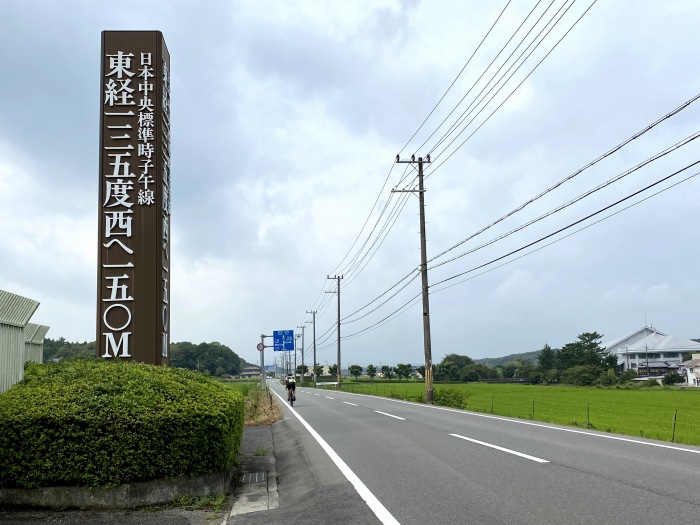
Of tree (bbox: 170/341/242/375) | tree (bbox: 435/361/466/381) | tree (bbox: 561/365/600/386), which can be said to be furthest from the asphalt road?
tree (bbox: 435/361/466/381)

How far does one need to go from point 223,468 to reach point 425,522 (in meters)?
3.08

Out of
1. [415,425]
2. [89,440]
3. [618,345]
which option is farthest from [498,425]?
[618,345]

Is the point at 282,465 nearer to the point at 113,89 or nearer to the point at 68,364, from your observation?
the point at 68,364

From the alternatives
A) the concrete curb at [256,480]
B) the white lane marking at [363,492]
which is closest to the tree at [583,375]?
the concrete curb at [256,480]

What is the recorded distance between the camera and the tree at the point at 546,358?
115 metres

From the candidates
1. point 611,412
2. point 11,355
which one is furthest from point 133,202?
point 611,412

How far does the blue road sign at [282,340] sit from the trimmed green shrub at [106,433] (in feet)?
144

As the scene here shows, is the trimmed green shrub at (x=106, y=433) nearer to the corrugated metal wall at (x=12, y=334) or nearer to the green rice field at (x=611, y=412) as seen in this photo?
the corrugated metal wall at (x=12, y=334)

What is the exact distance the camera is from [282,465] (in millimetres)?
10977

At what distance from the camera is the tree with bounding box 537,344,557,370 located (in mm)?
115062

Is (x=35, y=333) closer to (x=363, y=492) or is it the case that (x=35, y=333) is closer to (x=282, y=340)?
(x=363, y=492)

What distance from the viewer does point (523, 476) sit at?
816 cm

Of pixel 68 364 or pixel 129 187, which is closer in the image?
pixel 68 364

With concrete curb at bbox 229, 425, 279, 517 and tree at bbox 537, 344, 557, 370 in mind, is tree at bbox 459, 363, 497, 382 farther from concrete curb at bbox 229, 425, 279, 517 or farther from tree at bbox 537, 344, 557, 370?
concrete curb at bbox 229, 425, 279, 517
